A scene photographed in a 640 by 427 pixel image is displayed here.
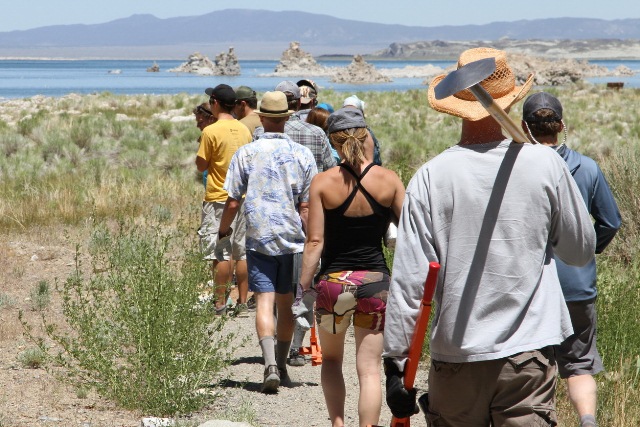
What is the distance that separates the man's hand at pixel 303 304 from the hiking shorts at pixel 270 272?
757mm

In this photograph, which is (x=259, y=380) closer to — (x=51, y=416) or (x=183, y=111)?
(x=51, y=416)

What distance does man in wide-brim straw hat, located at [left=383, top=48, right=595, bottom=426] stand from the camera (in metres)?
3.00

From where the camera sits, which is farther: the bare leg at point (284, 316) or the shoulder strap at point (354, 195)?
the bare leg at point (284, 316)

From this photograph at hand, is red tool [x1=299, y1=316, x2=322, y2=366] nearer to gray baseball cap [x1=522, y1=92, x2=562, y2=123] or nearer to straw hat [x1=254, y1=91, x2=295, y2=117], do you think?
straw hat [x1=254, y1=91, x2=295, y2=117]

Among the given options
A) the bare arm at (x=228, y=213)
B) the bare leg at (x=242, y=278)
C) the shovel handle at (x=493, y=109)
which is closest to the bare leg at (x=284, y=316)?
the bare arm at (x=228, y=213)

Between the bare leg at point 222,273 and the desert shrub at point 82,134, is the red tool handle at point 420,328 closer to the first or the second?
the bare leg at point 222,273

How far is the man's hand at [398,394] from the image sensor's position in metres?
3.04

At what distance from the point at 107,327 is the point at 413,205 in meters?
2.80

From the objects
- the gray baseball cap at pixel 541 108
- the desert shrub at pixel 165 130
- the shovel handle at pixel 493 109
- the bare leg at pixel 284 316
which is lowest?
the desert shrub at pixel 165 130

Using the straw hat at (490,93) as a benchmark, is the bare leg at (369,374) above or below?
below

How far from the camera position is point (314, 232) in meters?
4.68

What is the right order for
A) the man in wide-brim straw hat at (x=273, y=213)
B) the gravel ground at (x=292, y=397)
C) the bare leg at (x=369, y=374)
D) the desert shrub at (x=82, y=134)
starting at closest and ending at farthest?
the bare leg at (x=369, y=374)
the gravel ground at (x=292, y=397)
the man in wide-brim straw hat at (x=273, y=213)
the desert shrub at (x=82, y=134)

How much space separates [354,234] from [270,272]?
1.45 metres

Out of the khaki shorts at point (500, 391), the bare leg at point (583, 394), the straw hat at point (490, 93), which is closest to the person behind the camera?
the khaki shorts at point (500, 391)
